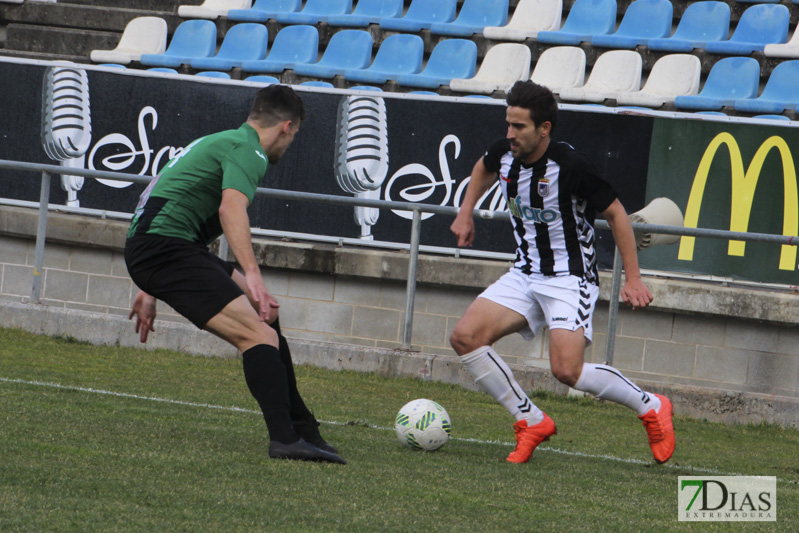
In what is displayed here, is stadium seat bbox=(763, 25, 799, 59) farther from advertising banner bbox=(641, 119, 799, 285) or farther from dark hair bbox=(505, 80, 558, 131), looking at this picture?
dark hair bbox=(505, 80, 558, 131)

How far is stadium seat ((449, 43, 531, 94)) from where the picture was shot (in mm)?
13055

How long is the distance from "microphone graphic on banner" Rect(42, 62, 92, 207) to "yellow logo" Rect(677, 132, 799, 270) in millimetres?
6176

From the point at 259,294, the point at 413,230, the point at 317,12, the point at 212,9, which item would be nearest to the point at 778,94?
the point at 413,230

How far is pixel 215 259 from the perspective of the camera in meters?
5.18

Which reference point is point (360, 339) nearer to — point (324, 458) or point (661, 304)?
point (661, 304)

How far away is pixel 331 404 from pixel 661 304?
332cm

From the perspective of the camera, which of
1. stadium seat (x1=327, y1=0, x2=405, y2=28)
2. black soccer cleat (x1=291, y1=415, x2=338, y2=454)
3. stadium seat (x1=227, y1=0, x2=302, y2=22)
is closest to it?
black soccer cleat (x1=291, y1=415, x2=338, y2=454)

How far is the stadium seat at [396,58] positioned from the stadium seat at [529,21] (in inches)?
36.9

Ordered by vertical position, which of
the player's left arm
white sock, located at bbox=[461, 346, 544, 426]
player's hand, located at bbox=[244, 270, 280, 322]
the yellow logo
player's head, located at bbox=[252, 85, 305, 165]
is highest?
the yellow logo

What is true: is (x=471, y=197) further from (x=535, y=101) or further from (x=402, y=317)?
(x=402, y=317)

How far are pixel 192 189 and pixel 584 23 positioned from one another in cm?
999

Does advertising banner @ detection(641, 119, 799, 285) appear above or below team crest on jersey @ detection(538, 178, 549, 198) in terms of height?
above

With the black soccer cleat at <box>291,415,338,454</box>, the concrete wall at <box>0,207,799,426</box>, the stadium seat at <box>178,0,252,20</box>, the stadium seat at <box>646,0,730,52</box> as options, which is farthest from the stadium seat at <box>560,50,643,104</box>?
the black soccer cleat at <box>291,415,338,454</box>

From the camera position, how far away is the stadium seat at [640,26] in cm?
1357
